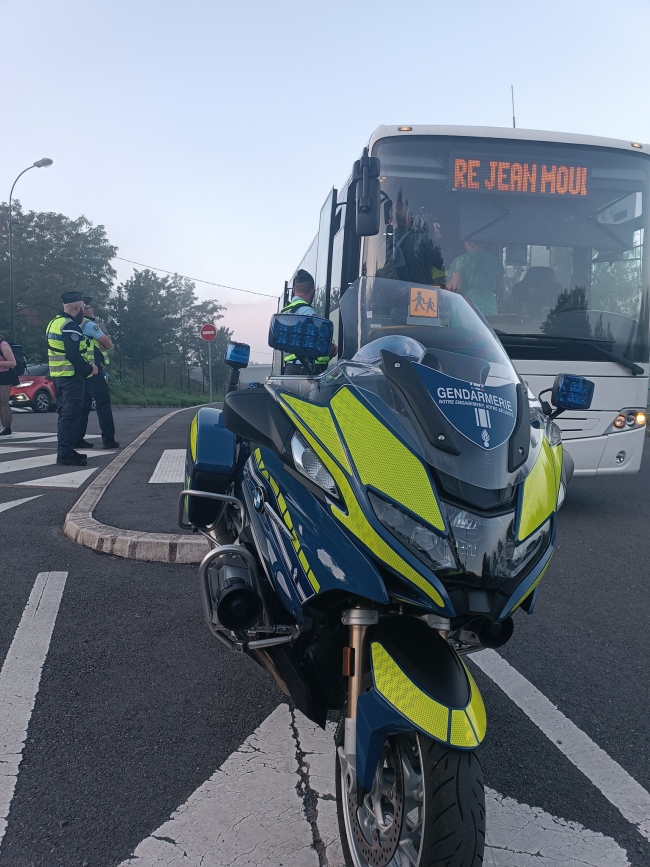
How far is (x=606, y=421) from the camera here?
6551 millimetres

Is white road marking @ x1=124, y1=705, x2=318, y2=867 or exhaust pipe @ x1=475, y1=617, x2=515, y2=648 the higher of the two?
exhaust pipe @ x1=475, y1=617, x2=515, y2=648

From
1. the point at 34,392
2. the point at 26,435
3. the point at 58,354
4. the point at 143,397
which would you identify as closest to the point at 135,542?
the point at 58,354

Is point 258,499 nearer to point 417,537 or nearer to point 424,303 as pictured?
point 417,537

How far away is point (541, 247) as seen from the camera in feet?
22.3

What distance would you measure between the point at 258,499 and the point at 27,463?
7.76 meters

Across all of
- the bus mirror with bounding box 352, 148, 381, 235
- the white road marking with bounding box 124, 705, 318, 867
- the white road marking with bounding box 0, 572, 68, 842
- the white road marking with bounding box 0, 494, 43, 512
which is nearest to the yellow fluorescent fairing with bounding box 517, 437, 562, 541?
the white road marking with bounding box 124, 705, 318, 867

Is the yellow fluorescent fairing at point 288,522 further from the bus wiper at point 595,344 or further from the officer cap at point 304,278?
the bus wiper at point 595,344

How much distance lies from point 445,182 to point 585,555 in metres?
3.46

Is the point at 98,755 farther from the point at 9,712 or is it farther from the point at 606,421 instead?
the point at 606,421

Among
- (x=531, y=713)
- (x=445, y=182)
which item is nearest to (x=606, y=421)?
(x=445, y=182)

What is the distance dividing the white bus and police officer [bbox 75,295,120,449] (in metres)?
4.00

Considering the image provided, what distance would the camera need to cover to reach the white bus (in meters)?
6.56

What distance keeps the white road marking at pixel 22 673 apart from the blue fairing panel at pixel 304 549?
3.49 feet

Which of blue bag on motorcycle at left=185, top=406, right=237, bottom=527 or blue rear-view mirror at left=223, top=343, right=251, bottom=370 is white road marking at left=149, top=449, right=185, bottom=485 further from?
blue bag on motorcycle at left=185, top=406, right=237, bottom=527
